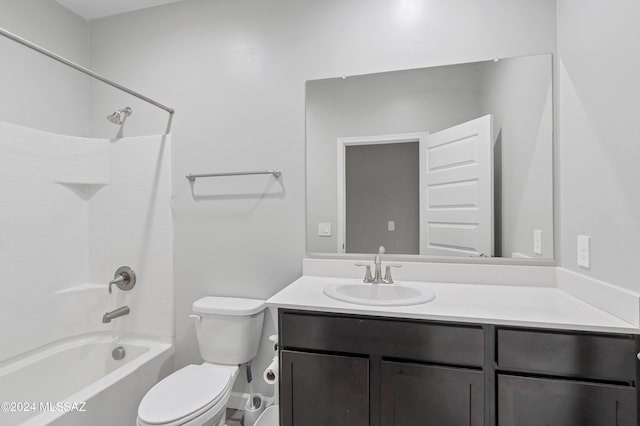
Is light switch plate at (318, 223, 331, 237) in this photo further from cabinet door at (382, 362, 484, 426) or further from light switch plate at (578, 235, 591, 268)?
light switch plate at (578, 235, 591, 268)

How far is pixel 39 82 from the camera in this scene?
1.99 m

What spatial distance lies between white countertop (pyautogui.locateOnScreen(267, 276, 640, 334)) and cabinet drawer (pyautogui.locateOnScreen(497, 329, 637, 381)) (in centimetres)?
4

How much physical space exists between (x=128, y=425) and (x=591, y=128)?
2644 millimetres

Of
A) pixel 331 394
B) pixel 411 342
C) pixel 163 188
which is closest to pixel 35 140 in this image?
pixel 163 188

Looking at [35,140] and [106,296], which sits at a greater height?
[35,140]

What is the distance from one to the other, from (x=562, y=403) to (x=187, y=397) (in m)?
1.50

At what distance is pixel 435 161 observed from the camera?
1669mm

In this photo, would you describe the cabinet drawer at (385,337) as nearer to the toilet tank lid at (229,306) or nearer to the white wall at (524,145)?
the toilet tank lid at (229,306)

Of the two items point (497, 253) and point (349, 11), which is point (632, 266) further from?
point (349, 11)

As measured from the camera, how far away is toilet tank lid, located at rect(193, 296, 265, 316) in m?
1.77

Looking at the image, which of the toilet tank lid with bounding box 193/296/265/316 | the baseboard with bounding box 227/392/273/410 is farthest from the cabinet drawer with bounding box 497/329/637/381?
the baseboard with bounding box 227/392/273/410

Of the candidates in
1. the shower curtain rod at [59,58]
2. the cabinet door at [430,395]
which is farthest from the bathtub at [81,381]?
the shower curtain rod at [59,58]

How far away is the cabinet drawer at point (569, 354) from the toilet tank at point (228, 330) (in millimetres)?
1249

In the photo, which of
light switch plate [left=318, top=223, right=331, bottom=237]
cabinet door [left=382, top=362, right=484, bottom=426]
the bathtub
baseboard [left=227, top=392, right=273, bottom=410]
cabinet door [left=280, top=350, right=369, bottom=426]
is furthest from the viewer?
baseboard [left=227, top=392, right=273, bottom=410]
